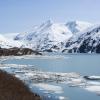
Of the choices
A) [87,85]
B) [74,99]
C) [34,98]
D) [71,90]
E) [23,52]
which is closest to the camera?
[34,98]

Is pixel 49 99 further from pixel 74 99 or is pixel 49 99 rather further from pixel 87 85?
pixel 87 85

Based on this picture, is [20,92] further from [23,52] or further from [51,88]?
[23,52]

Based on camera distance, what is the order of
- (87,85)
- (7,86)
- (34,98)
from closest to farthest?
(34,98) → (7,86) → (87,85)

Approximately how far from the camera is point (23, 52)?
193375mm

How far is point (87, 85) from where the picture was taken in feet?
133

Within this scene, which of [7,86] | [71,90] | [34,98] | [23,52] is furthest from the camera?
[23,52]

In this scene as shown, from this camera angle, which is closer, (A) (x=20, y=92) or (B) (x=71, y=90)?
(A) (x=20, y=92)

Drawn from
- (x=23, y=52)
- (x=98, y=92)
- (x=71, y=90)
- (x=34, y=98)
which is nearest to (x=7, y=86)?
(x=34, y=98)

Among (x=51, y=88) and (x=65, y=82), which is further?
(x=65, y=82)

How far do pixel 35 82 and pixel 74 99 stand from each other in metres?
12.5

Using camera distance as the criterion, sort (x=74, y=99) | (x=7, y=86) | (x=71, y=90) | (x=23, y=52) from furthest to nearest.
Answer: (x=23, y=52)
(x=71, y=90)
(x=7, y=86)
(x=74, y=99)

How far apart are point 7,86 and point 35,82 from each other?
386 inches

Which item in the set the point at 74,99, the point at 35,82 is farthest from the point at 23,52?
the point at 74,99

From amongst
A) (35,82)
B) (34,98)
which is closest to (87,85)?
(35,82)
